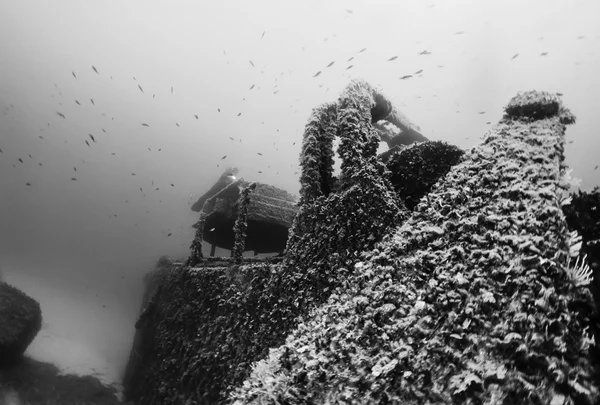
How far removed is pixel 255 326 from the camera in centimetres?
307

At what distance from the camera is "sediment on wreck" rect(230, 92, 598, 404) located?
1.02 meters

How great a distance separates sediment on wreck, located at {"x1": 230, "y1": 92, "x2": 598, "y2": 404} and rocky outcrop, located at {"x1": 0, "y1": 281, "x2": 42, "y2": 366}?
47.9ft

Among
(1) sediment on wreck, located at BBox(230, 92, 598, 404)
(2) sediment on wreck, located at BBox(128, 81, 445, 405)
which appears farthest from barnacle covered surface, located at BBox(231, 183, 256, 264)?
(1) sediment on wreck, located at BBox(230, 92, 598, 404)

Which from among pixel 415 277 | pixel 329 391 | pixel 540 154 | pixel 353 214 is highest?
pixel 540 154

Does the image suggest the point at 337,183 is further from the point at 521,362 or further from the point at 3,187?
the point at 3,187

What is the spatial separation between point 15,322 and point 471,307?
16137 millimetres

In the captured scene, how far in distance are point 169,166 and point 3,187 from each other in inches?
2551

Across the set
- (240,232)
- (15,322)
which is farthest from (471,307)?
(15,322)

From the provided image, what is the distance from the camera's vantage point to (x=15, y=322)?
1174 cm

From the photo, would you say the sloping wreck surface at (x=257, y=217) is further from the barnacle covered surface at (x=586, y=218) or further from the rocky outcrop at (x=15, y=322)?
the rocky outcrop at (x=15, y=322)

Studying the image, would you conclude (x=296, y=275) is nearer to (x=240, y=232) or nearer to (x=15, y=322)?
(x=240, y=232)

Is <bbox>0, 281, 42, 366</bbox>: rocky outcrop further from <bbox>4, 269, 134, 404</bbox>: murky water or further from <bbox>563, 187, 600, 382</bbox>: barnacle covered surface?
<bbox>563, 187, 600, 382</bbox>: barnacle covered surface

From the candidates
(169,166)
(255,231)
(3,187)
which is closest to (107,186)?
(169,166)

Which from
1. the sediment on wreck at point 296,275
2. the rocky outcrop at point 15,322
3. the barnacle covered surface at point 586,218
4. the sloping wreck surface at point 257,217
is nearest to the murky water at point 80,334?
the rocky outcrop at point 15,322
